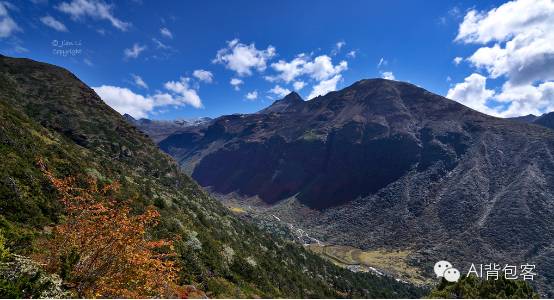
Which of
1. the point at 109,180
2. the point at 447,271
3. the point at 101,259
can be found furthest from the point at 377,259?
the point at 101,259

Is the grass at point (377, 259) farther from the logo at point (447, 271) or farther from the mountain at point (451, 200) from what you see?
the logo at point (447, 271)

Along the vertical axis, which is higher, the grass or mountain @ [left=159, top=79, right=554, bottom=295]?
mountain @ [left=159, top=79, right=554, bottom=295]

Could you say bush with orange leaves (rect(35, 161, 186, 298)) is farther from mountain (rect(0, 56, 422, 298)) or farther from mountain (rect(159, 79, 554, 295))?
mountain (rect(159, 79, 554, 295))

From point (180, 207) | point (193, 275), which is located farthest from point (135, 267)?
point (180, 207)

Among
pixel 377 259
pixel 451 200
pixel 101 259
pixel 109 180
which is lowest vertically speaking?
pixel 377 259

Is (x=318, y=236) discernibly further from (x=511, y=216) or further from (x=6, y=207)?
(x=6, y=207)

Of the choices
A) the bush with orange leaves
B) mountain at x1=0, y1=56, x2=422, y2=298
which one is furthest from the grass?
the bush with orange leaves

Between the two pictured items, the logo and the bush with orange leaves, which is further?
the logo

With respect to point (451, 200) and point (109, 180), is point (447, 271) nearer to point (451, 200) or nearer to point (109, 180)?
point (109, 180)

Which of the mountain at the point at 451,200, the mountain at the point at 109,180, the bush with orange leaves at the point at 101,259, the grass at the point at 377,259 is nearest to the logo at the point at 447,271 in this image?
the mountain at the point at 109,180
